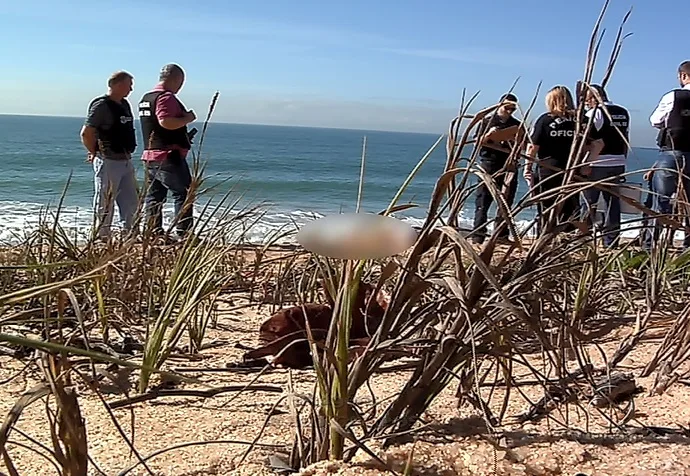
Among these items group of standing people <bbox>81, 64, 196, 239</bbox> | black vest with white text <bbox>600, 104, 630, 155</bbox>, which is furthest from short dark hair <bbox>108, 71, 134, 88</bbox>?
black vest with white text <bbox>600, 104, 630, 155</bbox>

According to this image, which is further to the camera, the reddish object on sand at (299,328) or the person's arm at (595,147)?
the reddish object on sand at (299,328)

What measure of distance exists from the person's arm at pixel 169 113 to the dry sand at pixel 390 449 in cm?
341

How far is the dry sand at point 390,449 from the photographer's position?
45.3 inches

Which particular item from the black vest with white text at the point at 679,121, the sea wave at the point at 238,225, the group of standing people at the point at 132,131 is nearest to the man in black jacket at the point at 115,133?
the group of standing people at the point at 132,131

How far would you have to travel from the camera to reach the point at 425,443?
1.21m

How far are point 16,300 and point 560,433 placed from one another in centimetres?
93

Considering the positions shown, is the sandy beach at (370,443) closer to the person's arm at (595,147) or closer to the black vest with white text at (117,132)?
the person's arm at (595,147)

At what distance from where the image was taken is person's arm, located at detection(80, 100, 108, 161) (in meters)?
5.24

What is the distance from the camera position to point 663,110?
530 cm

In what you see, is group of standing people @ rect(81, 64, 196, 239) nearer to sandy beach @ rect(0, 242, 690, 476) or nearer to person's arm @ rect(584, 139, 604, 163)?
person's arm @ rect(584, 139, 604, 163)

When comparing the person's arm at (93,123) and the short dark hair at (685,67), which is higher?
the short dark hair at (685,67)

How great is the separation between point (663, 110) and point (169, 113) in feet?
10.8

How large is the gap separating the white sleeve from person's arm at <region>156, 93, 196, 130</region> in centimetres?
→ 316

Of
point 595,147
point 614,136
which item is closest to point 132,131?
point 614,136
